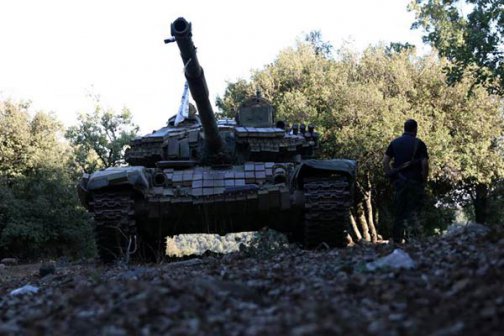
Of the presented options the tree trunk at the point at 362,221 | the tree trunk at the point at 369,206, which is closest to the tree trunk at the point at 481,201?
the tree trunk at the point at 369,206

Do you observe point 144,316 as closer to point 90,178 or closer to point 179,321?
point 179,321

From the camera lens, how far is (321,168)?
34.8 ft

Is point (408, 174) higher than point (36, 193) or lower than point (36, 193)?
higher

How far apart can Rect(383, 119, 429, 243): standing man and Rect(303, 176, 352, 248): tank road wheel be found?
1212 mm

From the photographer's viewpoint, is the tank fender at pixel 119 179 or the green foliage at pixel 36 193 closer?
the tank fender at pixel 119 179

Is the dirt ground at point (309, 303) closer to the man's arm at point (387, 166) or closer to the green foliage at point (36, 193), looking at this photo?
the man's arm at point (387, 166)

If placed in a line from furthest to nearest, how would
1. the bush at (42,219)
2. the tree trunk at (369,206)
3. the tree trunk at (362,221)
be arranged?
the tree trunk at (362,221), the tree trunk at (369,206), the bush at (42,219)

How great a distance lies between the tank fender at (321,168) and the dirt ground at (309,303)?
419 centimetres

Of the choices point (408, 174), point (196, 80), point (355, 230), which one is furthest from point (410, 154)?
point (355, 230)

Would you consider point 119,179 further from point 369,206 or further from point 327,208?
point 369,206

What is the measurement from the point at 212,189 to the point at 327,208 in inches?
72.6

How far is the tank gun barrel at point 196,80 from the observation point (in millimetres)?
9008

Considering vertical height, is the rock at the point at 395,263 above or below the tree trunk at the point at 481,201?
above

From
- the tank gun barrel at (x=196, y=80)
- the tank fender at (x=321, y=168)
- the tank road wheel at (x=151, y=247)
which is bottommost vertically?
the tank road wheel at (x=151, y=247)
